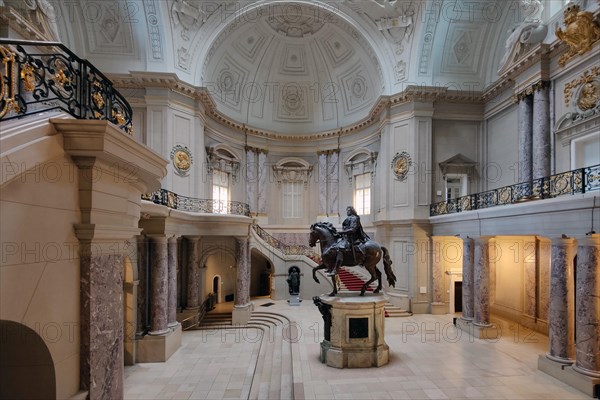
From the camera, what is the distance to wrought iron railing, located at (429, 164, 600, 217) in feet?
27.5

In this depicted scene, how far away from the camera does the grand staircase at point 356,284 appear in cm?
1562

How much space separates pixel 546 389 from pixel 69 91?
11040 millimetres

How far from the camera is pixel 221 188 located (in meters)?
20.0

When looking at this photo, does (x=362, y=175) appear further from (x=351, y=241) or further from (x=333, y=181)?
(x=351, y=241)

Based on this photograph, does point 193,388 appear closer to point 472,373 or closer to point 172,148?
point 472,373

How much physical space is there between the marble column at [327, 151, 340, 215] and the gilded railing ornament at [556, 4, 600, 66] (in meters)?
12.5

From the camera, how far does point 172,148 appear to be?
1561 centimetres

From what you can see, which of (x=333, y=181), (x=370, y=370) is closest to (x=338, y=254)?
(x=370, y=370)

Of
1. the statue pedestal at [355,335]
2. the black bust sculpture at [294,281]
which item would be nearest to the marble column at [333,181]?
the black bust sculpture at [294,281]

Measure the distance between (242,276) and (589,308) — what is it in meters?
12.2

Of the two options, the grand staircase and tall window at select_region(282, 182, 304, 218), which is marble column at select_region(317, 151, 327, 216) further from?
the grand staircase

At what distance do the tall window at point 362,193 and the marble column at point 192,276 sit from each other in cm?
978

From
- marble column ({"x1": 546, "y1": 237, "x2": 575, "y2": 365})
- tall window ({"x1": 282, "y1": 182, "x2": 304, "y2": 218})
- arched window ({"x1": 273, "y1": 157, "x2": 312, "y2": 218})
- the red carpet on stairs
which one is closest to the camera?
marble column ({"x1": 546, "y1": 237, "x2": 575, "y2": 365})

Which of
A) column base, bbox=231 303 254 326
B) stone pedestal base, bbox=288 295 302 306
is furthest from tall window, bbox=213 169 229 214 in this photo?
stone pedestal base, bbox=288 295 302 306
